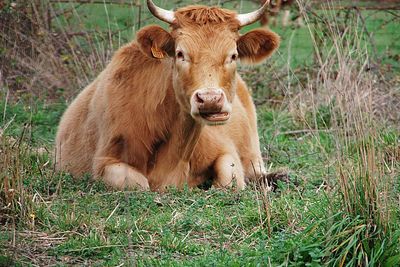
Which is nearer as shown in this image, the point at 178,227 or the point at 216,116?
the point at 178,227

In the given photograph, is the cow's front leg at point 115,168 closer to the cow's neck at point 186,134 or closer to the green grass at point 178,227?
the green grass at point 178,227

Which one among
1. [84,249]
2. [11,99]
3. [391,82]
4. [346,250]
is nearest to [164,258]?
[84,249]

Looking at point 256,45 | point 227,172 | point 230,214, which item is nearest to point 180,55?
point 256,45

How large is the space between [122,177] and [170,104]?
79 centimetres

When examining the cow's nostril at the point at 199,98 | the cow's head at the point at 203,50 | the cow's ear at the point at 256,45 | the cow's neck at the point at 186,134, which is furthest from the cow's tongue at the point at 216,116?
the cow's ear at the point at 256,45

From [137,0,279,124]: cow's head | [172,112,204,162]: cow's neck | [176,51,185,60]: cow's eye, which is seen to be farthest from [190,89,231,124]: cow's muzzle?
[172,112,204,162]: cow's neck

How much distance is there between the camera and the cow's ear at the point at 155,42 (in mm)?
7648

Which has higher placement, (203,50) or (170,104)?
(203,50)

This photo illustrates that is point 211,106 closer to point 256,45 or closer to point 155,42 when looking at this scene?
point 155,42

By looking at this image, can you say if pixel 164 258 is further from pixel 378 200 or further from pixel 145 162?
pixel 145 162

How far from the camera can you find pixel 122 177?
7711 mm

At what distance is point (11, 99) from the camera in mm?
11211

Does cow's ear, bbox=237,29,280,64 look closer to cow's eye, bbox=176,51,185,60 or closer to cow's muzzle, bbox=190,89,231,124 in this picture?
cow's eye, bbox=176,51,185,60

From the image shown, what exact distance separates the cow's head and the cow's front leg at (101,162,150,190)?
72cm
